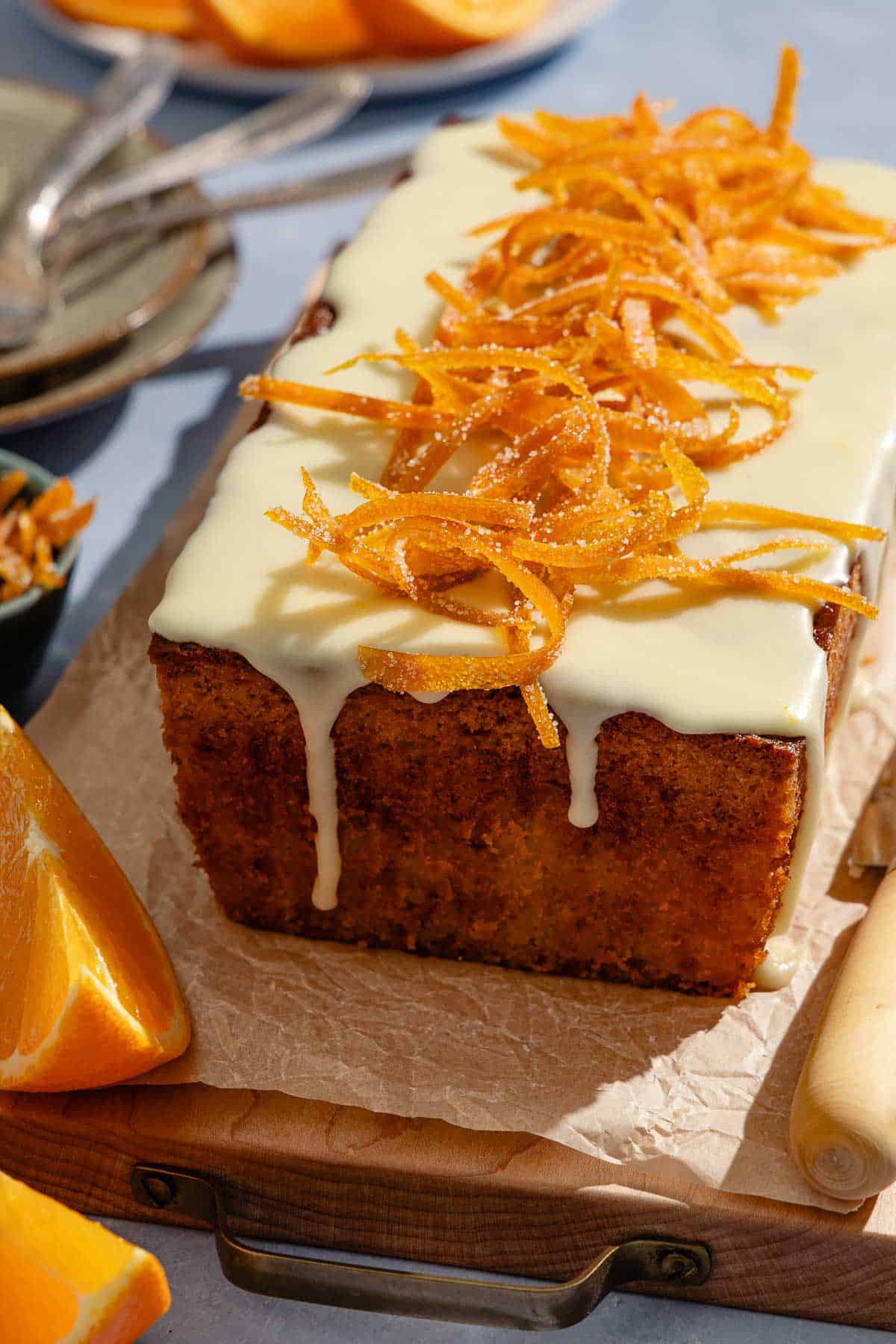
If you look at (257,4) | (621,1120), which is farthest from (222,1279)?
(257,4)

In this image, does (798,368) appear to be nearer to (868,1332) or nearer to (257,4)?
(868,1332)

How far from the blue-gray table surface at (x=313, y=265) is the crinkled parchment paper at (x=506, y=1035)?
17 centimetres

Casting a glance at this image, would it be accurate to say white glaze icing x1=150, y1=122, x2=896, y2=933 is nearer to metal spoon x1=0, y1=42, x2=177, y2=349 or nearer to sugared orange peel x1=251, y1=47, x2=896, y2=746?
sugared orange peel x1=251, y1=47, x2=896, y2=746

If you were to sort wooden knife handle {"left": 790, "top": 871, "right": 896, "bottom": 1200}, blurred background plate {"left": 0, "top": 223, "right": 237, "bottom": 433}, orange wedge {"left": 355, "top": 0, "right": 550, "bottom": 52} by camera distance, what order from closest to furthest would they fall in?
wooden knife handle {"left": 790, "top": 871, "right": 896, "bottom": 1200}
blurred background plate {"left": 0, "top": 223, "right": 237, "bottom": 433}
orange wedge {"left": 355, "top": 0, "right": 550, "bottom": 52}

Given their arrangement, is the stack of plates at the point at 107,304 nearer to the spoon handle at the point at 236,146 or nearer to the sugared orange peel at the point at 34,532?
the spoon handle at the point at 236,146

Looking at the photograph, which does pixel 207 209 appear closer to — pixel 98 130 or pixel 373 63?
pixel 98 130

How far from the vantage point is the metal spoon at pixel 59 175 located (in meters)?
2.65

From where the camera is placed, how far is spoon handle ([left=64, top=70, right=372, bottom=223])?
9.50 ft

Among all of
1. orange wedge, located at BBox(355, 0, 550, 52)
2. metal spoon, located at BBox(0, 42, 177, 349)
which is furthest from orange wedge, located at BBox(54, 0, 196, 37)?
orange wedge, located at BBox(355, 0, 550, 52)

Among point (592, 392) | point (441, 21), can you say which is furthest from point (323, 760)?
point (441, 21)

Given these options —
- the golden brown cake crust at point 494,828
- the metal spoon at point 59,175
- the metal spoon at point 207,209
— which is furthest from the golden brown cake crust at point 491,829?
the metal spoon at point 207,209

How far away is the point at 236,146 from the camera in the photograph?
3062 millimetres

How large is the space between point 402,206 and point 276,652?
1064 millimetres

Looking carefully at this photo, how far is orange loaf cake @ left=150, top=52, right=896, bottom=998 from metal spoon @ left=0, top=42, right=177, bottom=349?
27.9 inches
